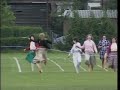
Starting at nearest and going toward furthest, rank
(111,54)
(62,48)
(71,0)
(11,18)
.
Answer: (111,54) < (62,48) < (11,18) < (71,0)

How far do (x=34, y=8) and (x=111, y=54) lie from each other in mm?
42727

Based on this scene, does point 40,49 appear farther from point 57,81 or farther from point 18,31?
point 18,31

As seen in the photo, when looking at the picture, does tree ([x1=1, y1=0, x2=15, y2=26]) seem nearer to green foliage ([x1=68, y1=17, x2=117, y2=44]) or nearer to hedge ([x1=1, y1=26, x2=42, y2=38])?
hedge ([x1=1, y1=26, x2=42, y2=38])

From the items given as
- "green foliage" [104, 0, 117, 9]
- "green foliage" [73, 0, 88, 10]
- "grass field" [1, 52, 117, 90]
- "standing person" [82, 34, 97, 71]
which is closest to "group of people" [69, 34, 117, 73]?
"standing person" [82, 34, 97, 71]

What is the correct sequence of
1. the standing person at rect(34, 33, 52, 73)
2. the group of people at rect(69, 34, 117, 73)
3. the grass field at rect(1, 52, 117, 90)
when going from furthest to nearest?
the standing person at rect(34, 33, 52, 73) < the group of people at rect(69, 34, 117, 73) < the grass field at rect(1, 52, 117, 90)

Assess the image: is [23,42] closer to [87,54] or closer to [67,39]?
[67,39]

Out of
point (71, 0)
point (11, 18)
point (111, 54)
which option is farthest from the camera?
point (71, 0)

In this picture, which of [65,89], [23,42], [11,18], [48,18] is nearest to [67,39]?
[23,42]

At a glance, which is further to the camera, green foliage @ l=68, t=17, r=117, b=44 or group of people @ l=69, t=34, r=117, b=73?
green foliage @ l=68, t=17, r=117, b=44

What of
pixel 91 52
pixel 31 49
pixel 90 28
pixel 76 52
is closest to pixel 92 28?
pixel 90 28

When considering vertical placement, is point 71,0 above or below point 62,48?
above

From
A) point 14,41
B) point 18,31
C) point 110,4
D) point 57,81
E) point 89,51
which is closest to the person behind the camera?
point 57,81

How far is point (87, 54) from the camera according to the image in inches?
882

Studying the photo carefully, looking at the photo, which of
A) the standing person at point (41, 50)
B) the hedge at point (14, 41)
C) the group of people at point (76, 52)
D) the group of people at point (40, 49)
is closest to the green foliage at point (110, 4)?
the hedge at point (14, 41)
